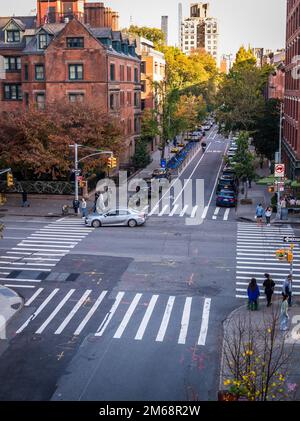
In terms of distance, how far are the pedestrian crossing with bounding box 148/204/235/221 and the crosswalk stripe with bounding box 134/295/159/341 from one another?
18985 mm

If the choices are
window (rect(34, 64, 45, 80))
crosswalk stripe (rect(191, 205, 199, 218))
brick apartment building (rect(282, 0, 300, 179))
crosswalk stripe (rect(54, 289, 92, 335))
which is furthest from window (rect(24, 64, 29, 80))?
crosswalk stripe (rect(54, 289, 92, 335))

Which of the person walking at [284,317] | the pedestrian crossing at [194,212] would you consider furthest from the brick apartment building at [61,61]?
the person walking at [284,317]

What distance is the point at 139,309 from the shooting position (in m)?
23.6

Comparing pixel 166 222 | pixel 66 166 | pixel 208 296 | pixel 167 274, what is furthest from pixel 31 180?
pixel 208 296

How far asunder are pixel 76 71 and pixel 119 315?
1625 inches

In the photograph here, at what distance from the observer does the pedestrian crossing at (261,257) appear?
27.2 metres

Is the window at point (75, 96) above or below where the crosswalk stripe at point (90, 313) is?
above

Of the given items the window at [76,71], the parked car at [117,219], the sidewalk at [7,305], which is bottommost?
the sidewalk at [7,305]

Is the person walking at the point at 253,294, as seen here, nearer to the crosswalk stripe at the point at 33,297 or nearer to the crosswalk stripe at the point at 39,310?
the crosswalk stripe at the point at 39,310

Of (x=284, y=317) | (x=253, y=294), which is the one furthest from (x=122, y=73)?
(x=284, y=317)

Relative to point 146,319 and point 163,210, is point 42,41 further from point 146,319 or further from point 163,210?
point 146,319

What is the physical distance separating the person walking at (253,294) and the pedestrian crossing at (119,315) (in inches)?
68.3

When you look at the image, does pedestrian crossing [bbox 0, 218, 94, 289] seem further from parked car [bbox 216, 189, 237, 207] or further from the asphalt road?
parked car [bbox 216, 189, 237, 207]

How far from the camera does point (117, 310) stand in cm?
2348
